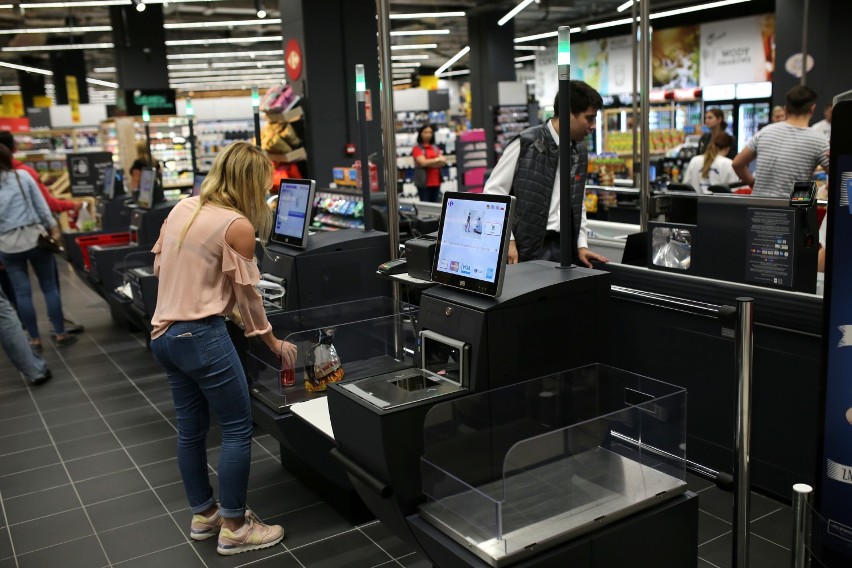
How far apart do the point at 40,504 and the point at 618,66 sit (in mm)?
17610

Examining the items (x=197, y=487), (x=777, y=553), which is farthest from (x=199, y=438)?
(x=777, y=553)

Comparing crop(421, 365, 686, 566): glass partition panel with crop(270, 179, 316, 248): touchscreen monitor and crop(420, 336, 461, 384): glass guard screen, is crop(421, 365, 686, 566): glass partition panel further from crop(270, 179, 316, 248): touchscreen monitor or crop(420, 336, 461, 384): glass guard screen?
crop(270, 179, 316, 248): touchscreen monitor

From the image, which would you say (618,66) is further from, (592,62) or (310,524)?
(310,524)

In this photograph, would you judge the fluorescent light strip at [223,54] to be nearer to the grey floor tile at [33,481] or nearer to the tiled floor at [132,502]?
the tiled floor at [132,502]

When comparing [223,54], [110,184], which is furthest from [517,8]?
[223,54]

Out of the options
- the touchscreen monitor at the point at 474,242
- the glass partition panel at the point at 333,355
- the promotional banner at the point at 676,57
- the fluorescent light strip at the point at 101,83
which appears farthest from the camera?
the fluorescent light strip at the point at 101,83

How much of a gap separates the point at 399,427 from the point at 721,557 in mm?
1528

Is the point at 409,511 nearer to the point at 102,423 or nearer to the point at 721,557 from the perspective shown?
the point at 721,557

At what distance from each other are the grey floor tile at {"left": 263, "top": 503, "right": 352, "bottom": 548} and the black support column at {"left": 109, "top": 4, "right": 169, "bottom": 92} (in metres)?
13.2

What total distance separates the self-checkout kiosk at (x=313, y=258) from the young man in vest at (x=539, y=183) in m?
0.94

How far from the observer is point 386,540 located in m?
3.35

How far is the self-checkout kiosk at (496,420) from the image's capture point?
213 centimetres

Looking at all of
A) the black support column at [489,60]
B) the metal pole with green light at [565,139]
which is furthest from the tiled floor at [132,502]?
the black support column at [489,60]

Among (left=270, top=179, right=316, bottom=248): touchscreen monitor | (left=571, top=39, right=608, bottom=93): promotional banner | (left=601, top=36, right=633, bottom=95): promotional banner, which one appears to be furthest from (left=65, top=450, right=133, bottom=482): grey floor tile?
(left=571, top=39, right=608, bottom=93): promotional banner
